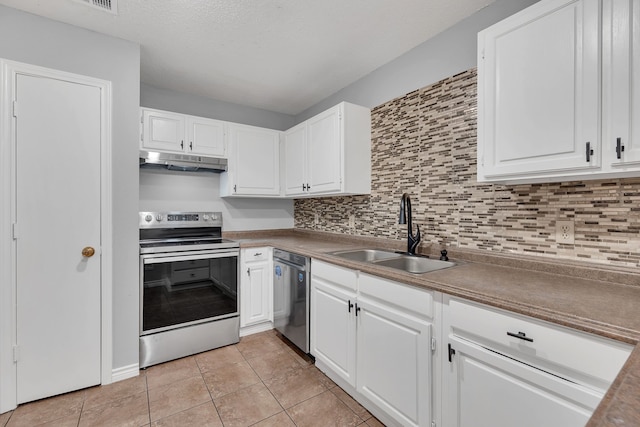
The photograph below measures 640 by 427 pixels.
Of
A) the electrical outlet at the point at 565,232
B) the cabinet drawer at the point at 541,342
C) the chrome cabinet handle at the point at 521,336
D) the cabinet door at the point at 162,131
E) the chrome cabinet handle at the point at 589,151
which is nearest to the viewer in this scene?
the cabinet drawer at the point at 541,342

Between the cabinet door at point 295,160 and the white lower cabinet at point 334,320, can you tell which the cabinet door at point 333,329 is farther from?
the cabinet door at point 295,160

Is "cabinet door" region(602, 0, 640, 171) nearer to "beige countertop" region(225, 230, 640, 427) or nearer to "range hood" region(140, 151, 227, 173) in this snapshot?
"beige countertop" region(225, 230, 640, 427)

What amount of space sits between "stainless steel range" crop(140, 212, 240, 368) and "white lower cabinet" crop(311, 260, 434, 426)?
92 centimetres

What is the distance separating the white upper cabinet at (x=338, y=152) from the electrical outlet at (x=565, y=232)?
4.69ft

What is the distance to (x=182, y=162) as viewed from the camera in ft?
8.82

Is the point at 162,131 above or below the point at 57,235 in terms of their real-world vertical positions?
above

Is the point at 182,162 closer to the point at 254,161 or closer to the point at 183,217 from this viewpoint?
the point at 183,217

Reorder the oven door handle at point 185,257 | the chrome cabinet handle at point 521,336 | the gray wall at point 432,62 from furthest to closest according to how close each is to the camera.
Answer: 1. the oven door handle at point 185,257
2. the gray wall at point 432,62
3. the chrome cabinet handle at point 521,336

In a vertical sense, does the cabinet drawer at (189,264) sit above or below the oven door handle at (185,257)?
below

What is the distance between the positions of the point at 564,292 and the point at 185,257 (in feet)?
8.07

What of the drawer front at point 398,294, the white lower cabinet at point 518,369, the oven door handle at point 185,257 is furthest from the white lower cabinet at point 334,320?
the oven door handle at point 185,257

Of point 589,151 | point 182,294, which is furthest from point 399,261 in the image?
point 182,294

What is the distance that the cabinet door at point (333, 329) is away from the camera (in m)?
1.84

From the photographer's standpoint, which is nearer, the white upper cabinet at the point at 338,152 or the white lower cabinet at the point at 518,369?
the white lower cabinet at the point at 518,369
